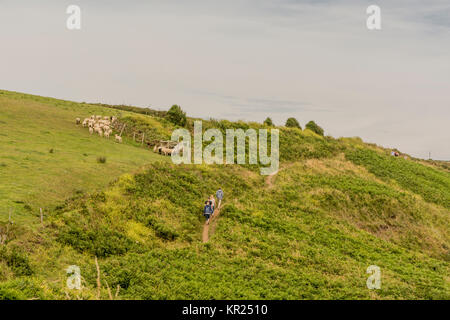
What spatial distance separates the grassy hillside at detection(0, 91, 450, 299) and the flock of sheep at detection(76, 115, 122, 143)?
1.80 m

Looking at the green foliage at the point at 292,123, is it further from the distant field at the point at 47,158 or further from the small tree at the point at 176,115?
the distant field at the point at 47,158

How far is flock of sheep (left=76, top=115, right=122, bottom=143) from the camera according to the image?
52.1 metres

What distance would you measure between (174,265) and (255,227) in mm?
9505

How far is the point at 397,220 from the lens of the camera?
132 ft

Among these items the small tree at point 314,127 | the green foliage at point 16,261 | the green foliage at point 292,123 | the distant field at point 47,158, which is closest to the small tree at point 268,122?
the green foliage at point 292,123

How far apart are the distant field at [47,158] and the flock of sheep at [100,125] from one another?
A: 886mm

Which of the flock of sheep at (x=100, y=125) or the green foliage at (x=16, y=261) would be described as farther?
the flock of sheep at (x=100, y=125)

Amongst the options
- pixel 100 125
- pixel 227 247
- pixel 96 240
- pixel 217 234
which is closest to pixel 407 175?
pixel 217 234

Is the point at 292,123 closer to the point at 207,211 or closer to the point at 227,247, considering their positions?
the point at 207,211

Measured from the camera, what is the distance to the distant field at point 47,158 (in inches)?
1102
